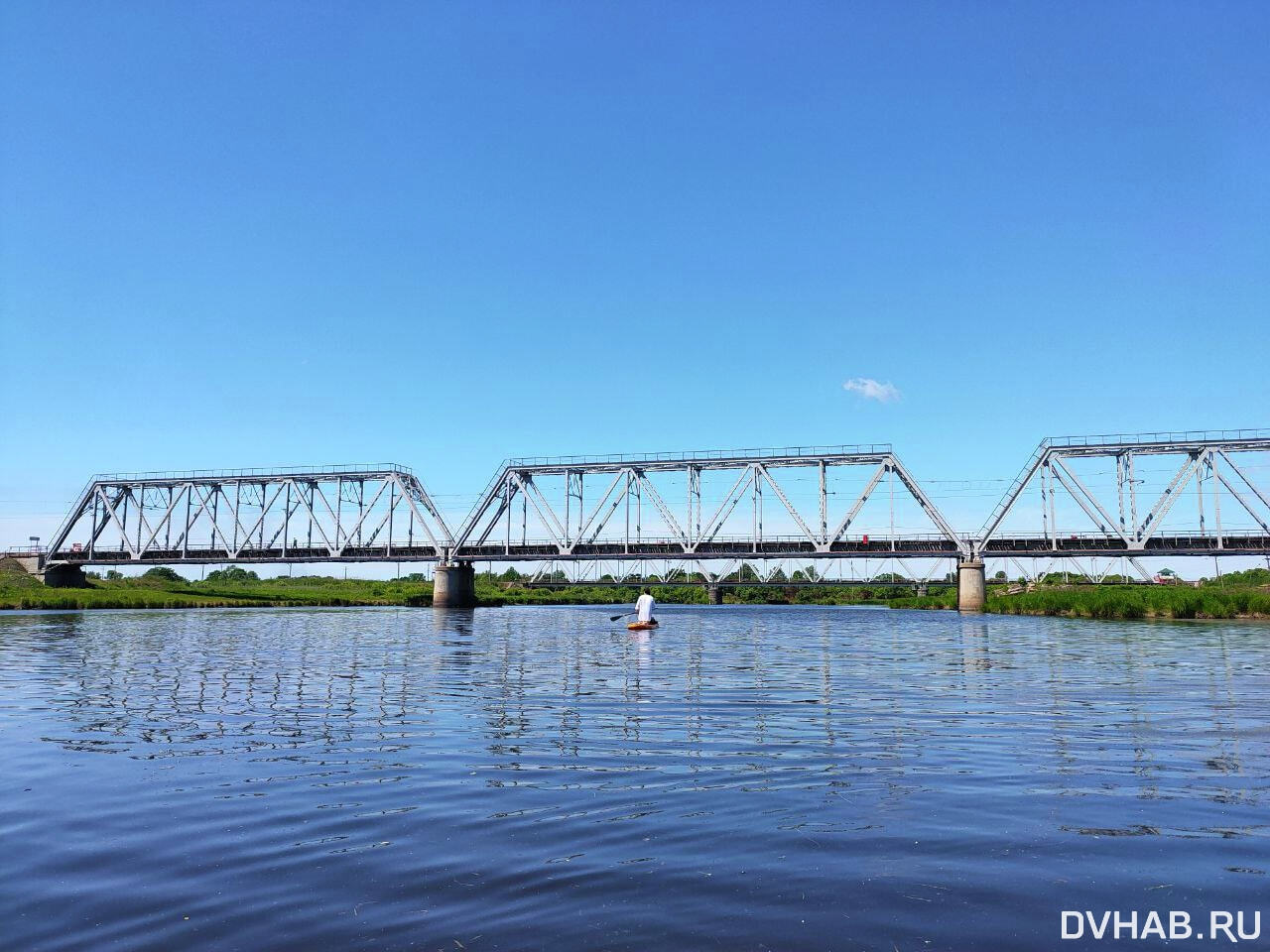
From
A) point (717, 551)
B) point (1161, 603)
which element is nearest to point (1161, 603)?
point (1161, 603)

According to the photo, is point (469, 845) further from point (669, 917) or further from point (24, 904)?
point (24, 904)

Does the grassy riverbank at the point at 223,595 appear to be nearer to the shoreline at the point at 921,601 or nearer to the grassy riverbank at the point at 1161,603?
the shoreline at the point at 921,601

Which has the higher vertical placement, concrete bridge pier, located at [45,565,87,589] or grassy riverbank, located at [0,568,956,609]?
concrete bridge pier, located at [45,565,87,589]

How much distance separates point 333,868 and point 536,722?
32.5ft

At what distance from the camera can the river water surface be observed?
755 centimetres

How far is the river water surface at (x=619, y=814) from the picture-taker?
755 cm

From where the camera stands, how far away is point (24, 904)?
25.8 feet

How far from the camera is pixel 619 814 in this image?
35.9 ft

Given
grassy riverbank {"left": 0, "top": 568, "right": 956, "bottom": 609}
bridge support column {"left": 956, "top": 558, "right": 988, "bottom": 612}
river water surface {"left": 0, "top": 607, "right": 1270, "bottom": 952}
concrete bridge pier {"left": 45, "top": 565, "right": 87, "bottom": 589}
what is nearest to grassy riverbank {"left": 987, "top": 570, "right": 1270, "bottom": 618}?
bridge support column {"left": 956, "top": 558, "right": 988, "bottom": 612}

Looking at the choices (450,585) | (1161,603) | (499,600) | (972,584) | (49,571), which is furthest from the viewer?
(499,600)

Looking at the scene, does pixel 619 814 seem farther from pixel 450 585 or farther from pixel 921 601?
pixel 921 601

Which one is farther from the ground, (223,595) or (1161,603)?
(1161,603)

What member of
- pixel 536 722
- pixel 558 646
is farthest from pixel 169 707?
pixel 558 646

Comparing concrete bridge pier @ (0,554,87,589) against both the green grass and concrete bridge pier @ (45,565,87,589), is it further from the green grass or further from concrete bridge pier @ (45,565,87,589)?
the green grass
